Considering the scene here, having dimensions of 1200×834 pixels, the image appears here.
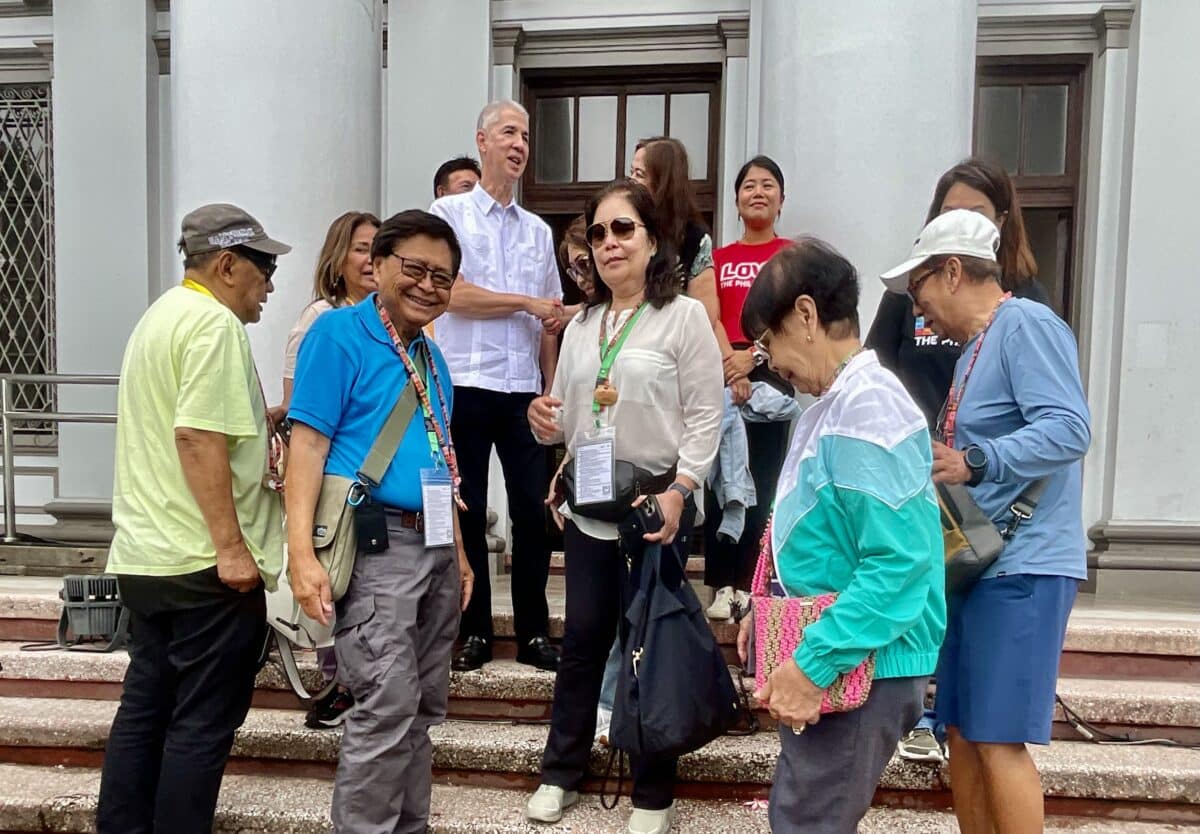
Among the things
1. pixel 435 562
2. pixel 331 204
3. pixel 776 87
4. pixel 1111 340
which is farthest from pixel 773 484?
pixel 1111 340

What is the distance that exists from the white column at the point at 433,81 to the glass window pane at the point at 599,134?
0.67 meters

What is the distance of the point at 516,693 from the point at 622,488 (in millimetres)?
1290

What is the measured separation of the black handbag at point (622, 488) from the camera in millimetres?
2389

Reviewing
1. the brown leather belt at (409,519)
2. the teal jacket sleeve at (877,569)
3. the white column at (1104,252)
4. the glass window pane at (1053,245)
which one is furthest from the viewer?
the glass window pane at (1053,245)

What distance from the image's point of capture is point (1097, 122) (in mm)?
4930

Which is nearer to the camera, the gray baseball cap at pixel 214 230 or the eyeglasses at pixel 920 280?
the eyeglasses at pixel 920 280

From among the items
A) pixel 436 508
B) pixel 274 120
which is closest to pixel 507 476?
pixel 436 508

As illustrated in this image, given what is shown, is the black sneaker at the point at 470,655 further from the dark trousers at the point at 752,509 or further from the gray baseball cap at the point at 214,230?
the gray baseball cap at the point at 214,230

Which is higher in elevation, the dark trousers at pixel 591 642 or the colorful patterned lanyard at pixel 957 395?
the colorful patterned lanyard at pixel 957 395

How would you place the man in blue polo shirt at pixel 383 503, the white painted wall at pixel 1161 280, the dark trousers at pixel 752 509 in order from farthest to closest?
1. the white painted wall at pixel 1161 280
2. the dark trousers at pixel 752 509
3. the man in blue polo shirt at pixel 383 503

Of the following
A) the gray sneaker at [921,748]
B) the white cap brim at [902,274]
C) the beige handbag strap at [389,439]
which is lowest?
the gray sneaker at [921,748]

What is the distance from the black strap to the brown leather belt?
4.80 feet

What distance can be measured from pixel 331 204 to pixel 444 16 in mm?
1808

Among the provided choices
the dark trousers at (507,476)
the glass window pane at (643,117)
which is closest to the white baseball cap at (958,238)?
the dark trousers at (507,476)
